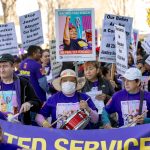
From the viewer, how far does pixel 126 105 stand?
691cm

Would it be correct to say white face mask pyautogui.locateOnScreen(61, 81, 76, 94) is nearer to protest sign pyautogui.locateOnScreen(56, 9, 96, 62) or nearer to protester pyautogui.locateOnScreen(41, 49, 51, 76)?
protest sign pyautogui.locateOnScreen(56, 9, 96, 62)

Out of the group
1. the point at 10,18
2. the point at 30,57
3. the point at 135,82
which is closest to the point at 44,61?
the point at 30,57

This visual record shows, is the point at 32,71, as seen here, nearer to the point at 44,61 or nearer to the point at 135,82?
the point at 44,61

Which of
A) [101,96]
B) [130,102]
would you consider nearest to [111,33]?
[101,96]

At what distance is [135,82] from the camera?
6887mm

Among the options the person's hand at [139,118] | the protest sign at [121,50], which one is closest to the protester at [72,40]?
the protest sign at [121,50]

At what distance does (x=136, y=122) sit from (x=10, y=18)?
2964 cm

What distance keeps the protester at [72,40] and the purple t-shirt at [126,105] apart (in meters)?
1.71

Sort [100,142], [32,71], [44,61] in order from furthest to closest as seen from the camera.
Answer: [44,61] → [32,71] → [100,142]

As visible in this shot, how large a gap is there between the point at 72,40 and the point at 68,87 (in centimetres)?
185

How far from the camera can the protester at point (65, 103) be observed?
22.3 feet

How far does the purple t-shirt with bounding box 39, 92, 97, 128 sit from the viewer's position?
682 cm

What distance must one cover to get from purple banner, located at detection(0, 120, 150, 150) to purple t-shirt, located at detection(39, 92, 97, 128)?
42cm

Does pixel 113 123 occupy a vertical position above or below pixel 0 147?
below
